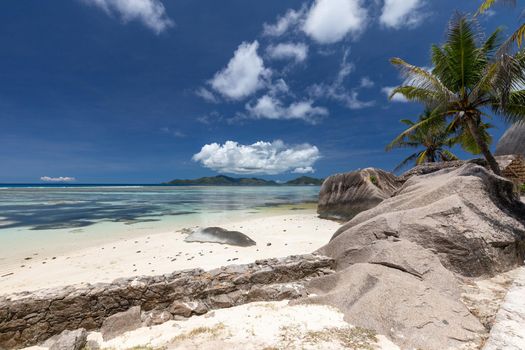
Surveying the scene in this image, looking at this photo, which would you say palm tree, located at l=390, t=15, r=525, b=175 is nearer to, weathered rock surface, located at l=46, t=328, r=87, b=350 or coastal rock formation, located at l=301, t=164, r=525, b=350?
coastal rock formation, located at l=301, t=164, r=525, b=350

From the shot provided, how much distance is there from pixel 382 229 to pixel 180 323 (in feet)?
16.4

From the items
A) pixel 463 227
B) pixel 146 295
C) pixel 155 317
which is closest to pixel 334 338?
pixel 155 317

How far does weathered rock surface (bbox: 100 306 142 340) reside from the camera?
13.4 ft

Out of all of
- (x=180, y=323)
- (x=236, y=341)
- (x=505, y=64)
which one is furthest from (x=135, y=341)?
(x=505, y=64)

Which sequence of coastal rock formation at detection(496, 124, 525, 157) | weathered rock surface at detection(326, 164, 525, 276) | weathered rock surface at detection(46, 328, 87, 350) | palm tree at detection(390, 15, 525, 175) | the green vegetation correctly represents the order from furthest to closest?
1. coastal rock formation at detection(496, 124, 525, 157)
2. palm tree at detection(390, 15, 525, 175)
3. weathered rock surface at detection(326, 164, 525, 276)
4. weathered rock surface at detection(46, 328, 87, 350)
5. the green vegetation

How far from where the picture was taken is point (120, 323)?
417cm

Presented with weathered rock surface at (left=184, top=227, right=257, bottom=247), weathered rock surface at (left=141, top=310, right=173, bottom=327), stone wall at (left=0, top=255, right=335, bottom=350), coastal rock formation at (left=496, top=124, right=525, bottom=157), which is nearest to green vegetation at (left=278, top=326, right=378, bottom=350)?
stone wall at (left=0, top=255, right=335, bottom=350)

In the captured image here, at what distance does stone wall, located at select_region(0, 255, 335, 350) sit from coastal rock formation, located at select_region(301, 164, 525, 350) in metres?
0.60

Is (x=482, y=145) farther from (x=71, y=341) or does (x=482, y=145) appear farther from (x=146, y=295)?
(x=71, y=341)

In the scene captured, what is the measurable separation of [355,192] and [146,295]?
47.2 ft

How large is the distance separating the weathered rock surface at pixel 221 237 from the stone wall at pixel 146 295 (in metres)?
4.82

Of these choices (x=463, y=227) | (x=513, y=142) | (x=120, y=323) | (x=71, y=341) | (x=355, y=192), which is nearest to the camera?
(x=71, y=341)

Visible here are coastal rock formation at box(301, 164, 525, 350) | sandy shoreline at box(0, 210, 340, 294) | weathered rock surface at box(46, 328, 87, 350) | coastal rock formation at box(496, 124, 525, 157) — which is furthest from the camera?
coastal rock formation at box(496, 124, 525, 157)

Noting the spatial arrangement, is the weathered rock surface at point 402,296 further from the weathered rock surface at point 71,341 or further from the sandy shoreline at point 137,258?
the sandy shoreline at point 137,258
